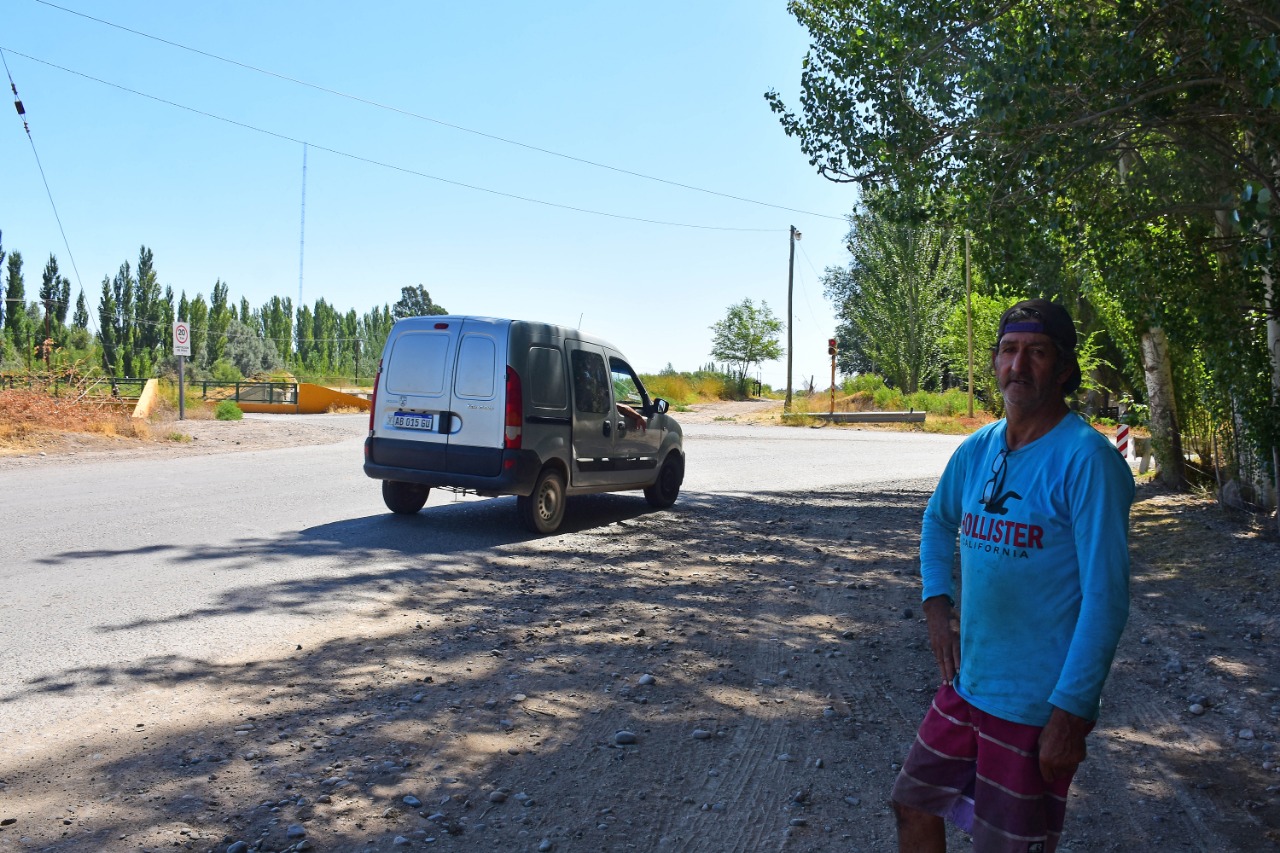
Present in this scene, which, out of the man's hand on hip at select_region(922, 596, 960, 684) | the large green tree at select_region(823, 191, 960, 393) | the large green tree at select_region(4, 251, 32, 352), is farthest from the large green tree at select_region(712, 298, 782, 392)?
the man's hand on hip at select_region(922, 596, 960, 684)

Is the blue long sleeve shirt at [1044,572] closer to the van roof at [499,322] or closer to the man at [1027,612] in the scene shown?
the man at [1027,612]

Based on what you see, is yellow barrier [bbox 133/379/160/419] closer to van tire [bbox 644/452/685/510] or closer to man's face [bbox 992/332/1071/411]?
van tire [bbox 644/452/685/510]

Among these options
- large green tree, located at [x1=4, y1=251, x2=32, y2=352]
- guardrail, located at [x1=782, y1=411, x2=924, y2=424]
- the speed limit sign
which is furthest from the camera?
large green tree, located at [x1=4, y1=251, x2=32, y2=352]

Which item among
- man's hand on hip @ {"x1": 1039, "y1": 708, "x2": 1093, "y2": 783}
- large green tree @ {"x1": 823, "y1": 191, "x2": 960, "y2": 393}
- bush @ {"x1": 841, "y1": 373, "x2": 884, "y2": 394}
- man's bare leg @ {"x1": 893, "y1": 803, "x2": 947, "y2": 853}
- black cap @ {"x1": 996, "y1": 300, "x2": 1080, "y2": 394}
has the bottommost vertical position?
man's bare leg @ {"x1": 893, "y1": 803, "x2": 947, "y2": 853}

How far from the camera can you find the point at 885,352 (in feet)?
187

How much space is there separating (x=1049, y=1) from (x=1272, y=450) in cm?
472

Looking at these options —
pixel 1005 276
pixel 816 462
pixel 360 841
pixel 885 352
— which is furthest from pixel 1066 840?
pixel 885 352

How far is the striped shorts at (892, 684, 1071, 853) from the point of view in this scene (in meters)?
2.40

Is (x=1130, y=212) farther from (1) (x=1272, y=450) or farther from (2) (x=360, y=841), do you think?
(2) (x=360, y=841)

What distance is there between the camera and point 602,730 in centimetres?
463

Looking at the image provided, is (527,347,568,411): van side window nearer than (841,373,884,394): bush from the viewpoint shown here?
Yes

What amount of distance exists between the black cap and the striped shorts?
2.79 feet

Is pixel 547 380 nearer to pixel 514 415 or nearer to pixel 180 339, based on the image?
pixel 514 415

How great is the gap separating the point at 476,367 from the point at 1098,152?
19.3 ft
